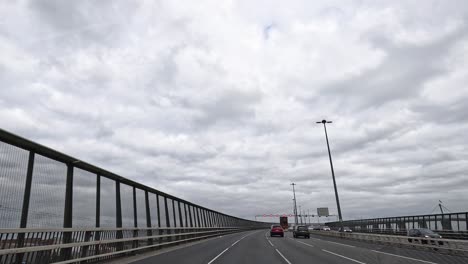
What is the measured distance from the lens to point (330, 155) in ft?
131

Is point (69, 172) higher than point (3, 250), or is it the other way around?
point (69, 172)

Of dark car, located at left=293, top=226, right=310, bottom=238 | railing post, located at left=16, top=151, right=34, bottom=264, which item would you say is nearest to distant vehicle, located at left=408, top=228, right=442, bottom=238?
dark car, located at left=293, top=226, right=310, bottom=238

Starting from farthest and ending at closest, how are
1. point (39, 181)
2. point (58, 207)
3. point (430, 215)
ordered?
point (430, 215), point (58, 207), point (39, 181)

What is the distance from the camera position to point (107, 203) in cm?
1442

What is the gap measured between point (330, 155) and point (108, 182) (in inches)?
1172

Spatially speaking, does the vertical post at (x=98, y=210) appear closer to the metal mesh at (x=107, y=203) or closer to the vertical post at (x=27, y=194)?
the metal mesh at (x=107, y=203)

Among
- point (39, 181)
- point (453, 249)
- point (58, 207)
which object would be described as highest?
point (39, 181)

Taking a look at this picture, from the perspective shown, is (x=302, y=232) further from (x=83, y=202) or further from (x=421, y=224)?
(x=83, y=202)

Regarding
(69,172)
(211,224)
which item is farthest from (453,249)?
(211,224)

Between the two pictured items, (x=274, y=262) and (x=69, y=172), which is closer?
(x=69, y=172)

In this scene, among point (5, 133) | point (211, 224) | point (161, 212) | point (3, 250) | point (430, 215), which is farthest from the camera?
point (211, 224)

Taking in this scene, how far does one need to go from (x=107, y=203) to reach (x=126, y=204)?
7.31 feet

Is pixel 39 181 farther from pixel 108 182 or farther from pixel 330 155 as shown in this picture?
pixel 330 155

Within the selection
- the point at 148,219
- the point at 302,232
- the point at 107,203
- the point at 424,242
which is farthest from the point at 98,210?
the point at 302,232
